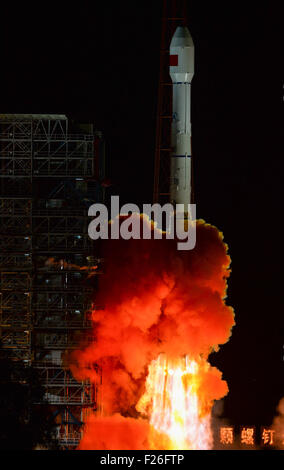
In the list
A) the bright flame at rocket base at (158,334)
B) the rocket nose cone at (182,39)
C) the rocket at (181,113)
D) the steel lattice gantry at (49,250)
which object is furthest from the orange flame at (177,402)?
the rocket nose cone at (182,39)

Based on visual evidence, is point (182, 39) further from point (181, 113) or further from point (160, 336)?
point (160, 336)

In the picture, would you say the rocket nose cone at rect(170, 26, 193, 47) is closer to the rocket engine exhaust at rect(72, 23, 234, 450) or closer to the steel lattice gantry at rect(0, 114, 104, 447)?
the steel lattice gantry at rect(0, 114, 104, 447)

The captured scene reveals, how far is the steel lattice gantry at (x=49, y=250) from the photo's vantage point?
8450cm

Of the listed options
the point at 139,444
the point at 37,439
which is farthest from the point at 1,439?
the point at 139,444

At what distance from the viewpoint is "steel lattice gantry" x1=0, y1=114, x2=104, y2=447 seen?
84.5m

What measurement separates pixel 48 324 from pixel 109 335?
105 inches

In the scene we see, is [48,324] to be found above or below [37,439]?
above

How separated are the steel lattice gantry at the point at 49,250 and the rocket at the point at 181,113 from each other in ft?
14.4

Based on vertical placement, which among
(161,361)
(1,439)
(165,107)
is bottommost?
(1,439)

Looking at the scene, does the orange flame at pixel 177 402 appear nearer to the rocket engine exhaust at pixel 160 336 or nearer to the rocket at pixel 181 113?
the rocket engine exhaust at pixel 160 336

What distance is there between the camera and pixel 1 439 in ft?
242

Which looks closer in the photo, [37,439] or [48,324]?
[37,439]
